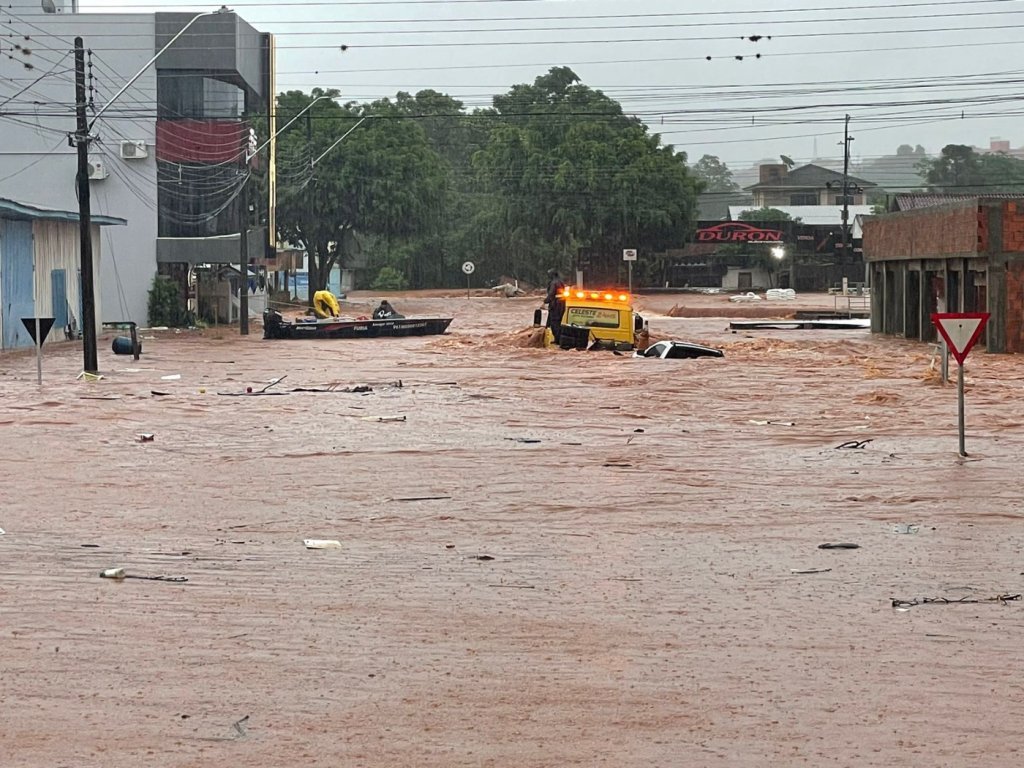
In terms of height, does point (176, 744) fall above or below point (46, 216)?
below

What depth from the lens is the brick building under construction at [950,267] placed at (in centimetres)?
3875

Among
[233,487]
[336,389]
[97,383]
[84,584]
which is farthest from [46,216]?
[84,584]

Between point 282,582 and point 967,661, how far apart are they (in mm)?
4632

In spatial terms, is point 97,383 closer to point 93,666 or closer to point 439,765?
point 93,666

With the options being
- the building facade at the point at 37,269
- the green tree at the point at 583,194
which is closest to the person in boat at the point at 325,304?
the building facade at the point at 37,269

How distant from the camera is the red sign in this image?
321 feet

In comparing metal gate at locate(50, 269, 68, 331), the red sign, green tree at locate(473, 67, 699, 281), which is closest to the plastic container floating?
metal gate at locate(50, 269, 68, 331)

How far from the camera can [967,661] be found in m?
8.45

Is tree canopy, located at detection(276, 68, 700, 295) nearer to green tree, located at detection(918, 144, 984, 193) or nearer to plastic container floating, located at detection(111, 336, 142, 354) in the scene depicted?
plastic container floating, located at detection(111, 336, 142, 354)

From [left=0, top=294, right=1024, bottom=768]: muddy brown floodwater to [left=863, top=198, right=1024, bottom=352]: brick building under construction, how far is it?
1592 cm

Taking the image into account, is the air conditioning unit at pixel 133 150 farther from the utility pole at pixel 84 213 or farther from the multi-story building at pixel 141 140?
the utility pole at pixel 84 213

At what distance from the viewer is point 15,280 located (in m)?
44.0

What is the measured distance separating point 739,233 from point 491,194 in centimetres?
1854

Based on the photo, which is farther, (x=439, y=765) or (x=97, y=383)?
(x=97, y=383)
